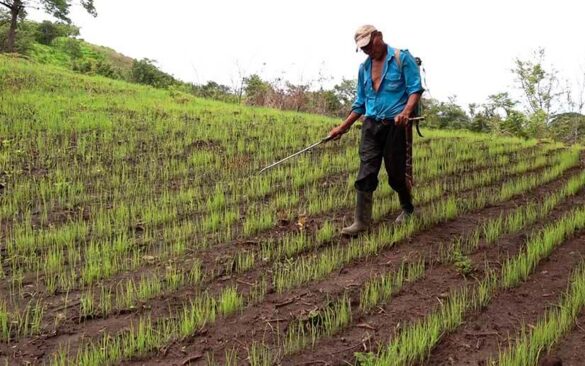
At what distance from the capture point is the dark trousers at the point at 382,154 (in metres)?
4.44

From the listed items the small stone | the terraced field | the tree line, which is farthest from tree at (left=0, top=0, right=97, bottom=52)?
the small stone

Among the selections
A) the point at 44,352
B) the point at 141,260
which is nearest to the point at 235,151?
the point at 141,260

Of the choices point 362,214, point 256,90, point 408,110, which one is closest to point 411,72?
point 408,110

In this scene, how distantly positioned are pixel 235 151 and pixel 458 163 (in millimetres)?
3247

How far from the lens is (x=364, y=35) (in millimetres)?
4258

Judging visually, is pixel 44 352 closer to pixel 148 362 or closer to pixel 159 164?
pixel 148 362

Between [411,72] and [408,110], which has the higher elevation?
[411,72]

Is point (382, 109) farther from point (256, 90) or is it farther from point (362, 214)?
point (256, 90)

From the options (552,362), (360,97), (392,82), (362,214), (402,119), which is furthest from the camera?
(360,97)

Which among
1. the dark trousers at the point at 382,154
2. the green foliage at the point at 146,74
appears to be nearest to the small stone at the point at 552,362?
the dark trousers at the point at 382,154

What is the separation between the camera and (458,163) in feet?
24.5

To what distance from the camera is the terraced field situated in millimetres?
2781

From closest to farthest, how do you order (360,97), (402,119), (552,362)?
(552,362) < (402,119) < (360,97)

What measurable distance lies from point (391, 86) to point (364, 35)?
0.48 m
